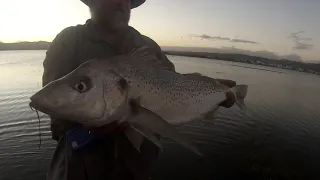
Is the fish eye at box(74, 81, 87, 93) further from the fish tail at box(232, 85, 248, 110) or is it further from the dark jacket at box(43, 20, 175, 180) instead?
the fish tail at box(232, 85, 248, 110)

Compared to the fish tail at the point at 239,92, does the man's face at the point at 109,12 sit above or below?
above

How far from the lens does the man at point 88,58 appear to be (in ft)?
15.1

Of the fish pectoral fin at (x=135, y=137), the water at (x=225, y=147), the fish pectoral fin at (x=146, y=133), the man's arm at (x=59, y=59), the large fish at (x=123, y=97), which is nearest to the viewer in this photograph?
the large fish at (x=123, y=97)

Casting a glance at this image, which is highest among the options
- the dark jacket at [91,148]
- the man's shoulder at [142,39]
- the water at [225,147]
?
the man's shoulder at [142,39]

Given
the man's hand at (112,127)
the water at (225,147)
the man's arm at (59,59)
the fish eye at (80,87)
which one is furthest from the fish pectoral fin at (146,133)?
the water at (225,147)

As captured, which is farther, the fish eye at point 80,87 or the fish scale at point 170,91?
the fish scale at point 170,91

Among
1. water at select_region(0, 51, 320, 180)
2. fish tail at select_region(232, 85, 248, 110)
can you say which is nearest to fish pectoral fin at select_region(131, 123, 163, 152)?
fish tail at select_region(232, 85, 248, 110)

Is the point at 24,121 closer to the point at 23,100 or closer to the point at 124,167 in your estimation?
the point at 23,100

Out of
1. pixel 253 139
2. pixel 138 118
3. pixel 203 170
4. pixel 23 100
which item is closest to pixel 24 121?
pixel 23 100

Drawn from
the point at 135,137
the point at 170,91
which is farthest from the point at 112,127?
the point at 170,91

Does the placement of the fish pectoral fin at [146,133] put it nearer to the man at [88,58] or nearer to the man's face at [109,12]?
the man at [88,58]

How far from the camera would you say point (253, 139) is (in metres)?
25.8

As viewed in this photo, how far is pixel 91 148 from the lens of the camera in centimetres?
461

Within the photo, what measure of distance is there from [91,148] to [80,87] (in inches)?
56.6
